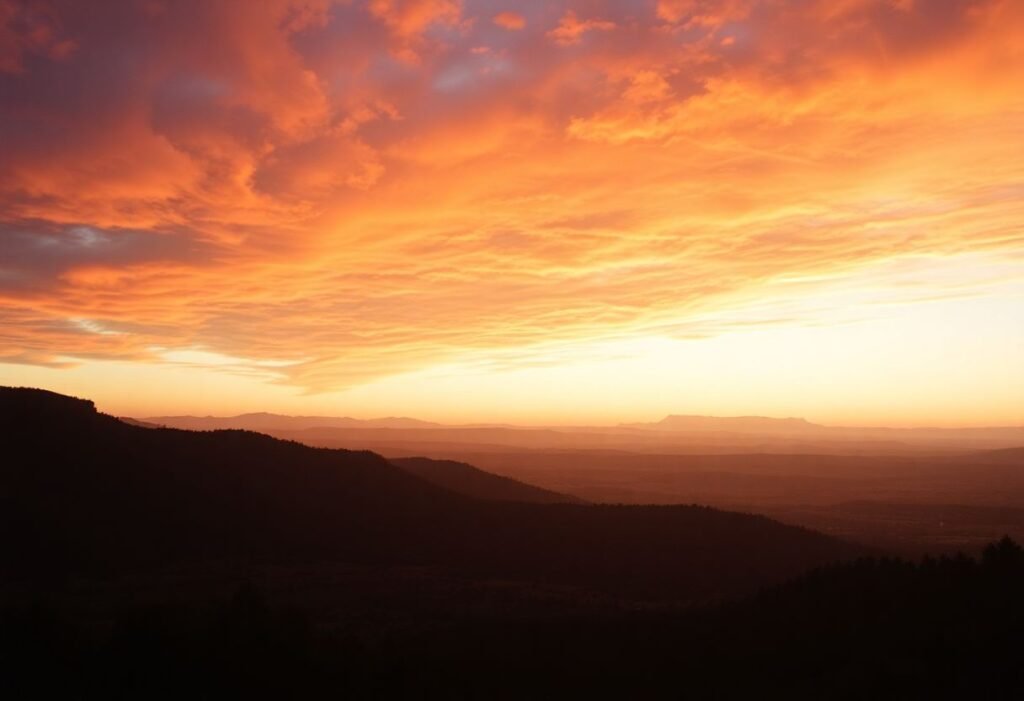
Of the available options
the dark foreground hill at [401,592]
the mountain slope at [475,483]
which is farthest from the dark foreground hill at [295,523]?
the mountain slope at [475,483]

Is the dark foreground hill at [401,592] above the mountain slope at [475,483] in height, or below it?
below

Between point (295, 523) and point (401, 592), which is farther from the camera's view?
point (295, 523)

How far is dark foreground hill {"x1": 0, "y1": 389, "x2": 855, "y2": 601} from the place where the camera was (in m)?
48.8

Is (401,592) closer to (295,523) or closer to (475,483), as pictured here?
(295,523)

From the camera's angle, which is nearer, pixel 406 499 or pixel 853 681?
pixel 853 681

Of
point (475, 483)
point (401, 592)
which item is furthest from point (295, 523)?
point (475, 483)

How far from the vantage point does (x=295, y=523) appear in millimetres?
57312

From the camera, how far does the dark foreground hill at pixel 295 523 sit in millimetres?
48750

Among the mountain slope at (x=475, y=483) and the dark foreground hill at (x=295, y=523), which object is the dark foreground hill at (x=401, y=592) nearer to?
the dark foreground hill at (x=295, y=523)

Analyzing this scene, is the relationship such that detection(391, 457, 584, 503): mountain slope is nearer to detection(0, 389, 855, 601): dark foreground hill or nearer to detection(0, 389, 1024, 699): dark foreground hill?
detection(0, 389, 1024, 699): dark foreground hill

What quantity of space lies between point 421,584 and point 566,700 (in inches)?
824

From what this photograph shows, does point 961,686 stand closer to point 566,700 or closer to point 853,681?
point 853,681

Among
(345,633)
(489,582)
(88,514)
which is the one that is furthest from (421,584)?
(88,514)

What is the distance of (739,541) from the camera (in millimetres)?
57156
